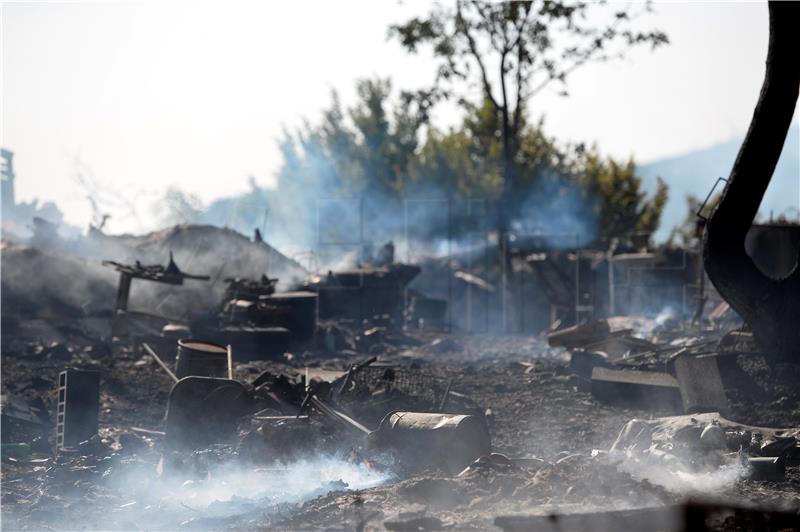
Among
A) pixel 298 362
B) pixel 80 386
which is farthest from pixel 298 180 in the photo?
pixel 80 386

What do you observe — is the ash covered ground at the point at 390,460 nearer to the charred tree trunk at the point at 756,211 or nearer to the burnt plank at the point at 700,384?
the burnt plank at the point at 700,384

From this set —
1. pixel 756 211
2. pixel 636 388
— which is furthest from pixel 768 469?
pixel 636 388

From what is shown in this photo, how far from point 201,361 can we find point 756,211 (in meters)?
7.30

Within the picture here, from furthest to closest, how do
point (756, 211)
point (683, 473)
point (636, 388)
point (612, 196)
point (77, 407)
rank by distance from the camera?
1. point (612, 196)
2. point (636, 388)
3. point (77, 407)
4. point (756, 211)
5. point (683, 473)

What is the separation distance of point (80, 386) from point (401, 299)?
48.3 feet

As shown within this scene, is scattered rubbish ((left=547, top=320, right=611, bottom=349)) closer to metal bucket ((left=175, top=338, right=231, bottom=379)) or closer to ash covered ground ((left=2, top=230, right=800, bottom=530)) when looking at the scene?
ash covered ground ((left=2, top=230, right=800, bottom=530))

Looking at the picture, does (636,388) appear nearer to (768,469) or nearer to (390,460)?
(768,469)

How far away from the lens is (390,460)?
7.51 metres

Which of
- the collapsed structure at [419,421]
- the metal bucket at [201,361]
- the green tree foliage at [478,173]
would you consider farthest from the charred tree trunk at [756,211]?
the green tree foliage at [478,173]

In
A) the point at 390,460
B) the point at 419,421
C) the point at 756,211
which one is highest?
the point at 756,211

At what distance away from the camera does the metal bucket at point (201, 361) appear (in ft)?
36.2

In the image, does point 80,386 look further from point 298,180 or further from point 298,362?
point 298,180

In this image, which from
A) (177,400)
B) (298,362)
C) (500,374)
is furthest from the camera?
(298,362)

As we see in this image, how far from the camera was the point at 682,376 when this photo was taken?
31.9ft
